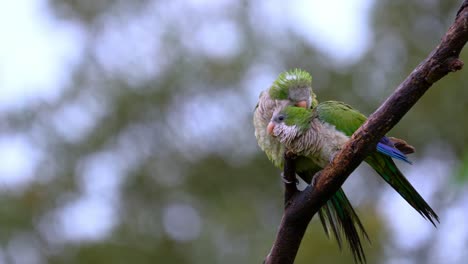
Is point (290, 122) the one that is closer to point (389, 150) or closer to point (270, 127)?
point (270, 127)

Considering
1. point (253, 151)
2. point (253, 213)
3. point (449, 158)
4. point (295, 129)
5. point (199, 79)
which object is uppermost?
point (199, 79)

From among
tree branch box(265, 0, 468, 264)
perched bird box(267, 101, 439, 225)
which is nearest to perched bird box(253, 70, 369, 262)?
perched bird box(267, 101, 439, 225)

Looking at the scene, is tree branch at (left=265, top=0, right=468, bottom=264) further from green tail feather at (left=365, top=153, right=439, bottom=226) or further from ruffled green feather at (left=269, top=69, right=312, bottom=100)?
ruffled green feather at (left=269, top=69, right=312, bottom=100)

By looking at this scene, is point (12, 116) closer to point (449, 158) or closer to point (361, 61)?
point (361, 61)

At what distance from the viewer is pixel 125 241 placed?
32.8ft

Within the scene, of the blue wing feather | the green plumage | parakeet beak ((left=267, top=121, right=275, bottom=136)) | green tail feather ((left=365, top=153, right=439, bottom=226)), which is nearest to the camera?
green tail feather ((left=365, top=153, right=439, bottom=226))

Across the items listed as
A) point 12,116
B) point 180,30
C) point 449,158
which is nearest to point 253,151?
point 180,30

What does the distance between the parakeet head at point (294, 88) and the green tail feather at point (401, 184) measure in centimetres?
48

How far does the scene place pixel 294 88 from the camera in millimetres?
3691

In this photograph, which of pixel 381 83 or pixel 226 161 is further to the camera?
pixel 226 161

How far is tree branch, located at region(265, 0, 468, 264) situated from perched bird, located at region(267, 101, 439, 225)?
0.98ft

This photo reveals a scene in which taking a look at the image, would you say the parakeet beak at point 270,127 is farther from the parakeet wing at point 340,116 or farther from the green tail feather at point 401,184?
the green tail feather at point 401,184

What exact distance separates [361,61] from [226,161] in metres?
2.36

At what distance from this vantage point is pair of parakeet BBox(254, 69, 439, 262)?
3.28m
